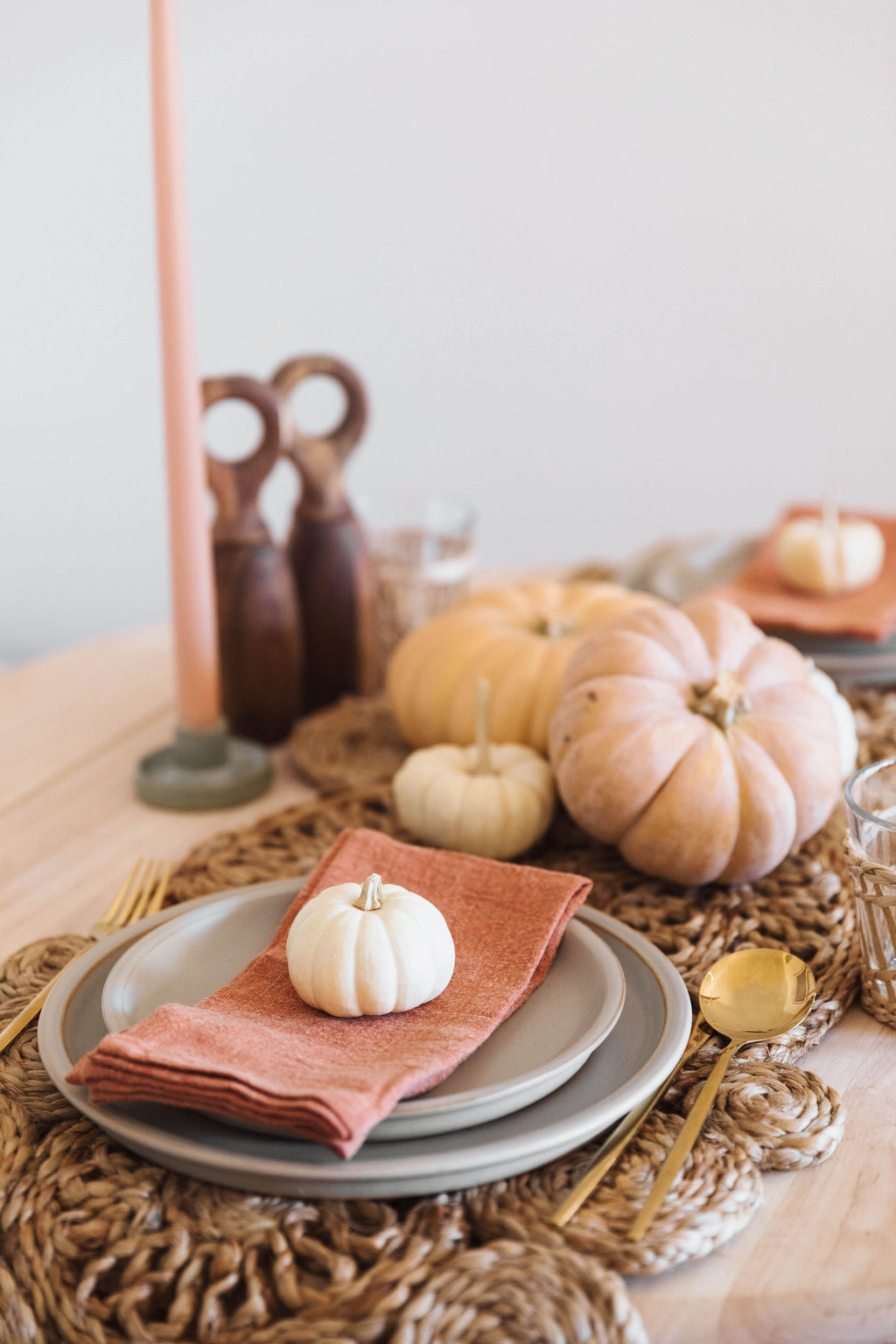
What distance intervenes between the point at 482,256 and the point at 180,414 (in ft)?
5.24

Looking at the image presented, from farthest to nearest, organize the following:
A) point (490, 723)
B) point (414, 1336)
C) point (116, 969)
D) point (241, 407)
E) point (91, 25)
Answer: point (241, 407) < point (91, 25) < point (490, 723) < point (116, 969) < point (414, 1336)

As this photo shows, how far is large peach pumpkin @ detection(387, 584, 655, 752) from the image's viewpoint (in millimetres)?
1015

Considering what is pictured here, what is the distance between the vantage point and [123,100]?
7.44 feet

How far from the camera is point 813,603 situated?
124 cm

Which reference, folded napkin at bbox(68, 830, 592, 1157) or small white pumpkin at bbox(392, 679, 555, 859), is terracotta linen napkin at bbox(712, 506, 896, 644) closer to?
small white pumpkin at bbox(392, 679, 555, 859)

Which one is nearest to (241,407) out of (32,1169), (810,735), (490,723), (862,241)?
(862,241)

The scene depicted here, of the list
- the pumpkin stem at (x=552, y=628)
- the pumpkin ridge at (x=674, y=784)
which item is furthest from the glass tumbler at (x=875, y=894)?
the pumpkin stem at (x=552, y=628)

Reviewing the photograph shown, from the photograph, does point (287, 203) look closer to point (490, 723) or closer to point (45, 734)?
point (45, 734)

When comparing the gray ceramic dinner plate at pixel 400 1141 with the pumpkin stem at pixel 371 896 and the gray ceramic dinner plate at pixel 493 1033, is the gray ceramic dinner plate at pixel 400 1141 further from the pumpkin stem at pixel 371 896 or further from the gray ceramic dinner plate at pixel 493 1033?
Answer: the pumpkin stem at pixel 371 896

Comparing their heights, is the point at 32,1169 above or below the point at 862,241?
below

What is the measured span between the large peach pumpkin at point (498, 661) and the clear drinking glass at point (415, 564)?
0.28 ft

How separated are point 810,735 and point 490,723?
259 millimetres

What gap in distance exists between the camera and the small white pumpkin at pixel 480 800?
2.94 ft

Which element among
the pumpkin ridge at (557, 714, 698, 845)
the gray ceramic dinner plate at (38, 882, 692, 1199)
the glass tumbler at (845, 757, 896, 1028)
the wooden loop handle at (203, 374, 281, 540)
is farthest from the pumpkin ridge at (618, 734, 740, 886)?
the wooden loop handle at (203, 374, 281, 540)
